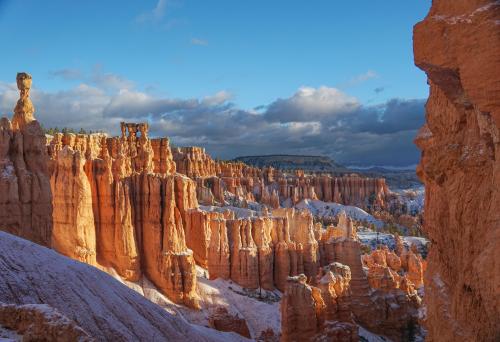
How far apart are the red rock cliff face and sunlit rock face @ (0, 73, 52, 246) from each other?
1684 centimetres

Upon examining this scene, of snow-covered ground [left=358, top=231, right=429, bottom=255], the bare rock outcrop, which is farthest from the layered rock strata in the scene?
the bare rock outcrop

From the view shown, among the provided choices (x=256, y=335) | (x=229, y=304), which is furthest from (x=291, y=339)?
(x=229, y=304)

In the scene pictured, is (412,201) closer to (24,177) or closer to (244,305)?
(244,305)

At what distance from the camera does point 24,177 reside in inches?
917

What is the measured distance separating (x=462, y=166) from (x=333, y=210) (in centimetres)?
10734

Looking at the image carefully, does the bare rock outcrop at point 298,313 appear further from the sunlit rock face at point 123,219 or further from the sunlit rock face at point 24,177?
the sunlit rock face at point 24,177

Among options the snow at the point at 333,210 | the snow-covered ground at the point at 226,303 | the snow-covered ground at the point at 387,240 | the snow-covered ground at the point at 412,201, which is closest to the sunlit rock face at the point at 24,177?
the snow-covered ground at the point at 226,303

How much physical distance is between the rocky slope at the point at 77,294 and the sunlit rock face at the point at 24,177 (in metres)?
5.67

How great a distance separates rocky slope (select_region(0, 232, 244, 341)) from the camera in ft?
48.6

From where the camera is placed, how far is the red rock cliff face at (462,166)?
9.45m

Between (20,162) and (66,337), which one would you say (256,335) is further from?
(66,337)

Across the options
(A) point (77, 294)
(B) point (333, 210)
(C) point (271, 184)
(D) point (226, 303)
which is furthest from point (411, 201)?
(A) point (77, 294)

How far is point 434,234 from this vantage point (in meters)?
13.0

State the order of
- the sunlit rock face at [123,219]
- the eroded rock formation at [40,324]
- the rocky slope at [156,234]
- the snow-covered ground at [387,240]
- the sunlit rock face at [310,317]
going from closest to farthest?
the eroded rock formation at [40,324] → the rocky slope at [156,234] → the sunlit rock face at [310,317] → the sunlit rock face at [123,219] → the snow-covered ground at [387,240]
